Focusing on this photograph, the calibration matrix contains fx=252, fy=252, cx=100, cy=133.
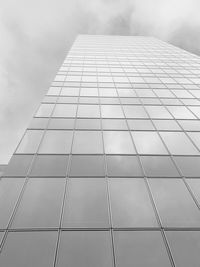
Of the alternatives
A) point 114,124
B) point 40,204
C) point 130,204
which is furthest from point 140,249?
point 114,124

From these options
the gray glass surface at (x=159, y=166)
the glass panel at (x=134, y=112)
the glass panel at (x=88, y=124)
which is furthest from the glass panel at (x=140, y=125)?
the gray glass surface at (x=159, y=166)

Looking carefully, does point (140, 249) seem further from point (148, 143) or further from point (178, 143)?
point (178, 143)

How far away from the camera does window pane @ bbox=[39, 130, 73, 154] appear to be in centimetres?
1026

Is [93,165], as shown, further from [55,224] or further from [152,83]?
[152,83]

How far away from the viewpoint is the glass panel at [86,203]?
22.6 ft

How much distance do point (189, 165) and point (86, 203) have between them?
4451mm

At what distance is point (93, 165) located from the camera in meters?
9.38

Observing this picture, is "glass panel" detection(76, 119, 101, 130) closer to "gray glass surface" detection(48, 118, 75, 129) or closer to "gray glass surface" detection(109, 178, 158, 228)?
"gray glass surface" detection(48, 118, 75, 129)

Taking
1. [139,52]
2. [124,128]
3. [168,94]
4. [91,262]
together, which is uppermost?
[139,52]

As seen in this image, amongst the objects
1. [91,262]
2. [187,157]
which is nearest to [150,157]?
[187,157]

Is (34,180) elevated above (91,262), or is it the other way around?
(34,180)

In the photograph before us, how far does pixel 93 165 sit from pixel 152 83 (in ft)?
39.3

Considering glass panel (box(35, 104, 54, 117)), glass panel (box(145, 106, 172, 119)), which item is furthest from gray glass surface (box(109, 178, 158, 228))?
glass panel (box(35, 104, 54, 117))

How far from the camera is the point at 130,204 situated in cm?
747
